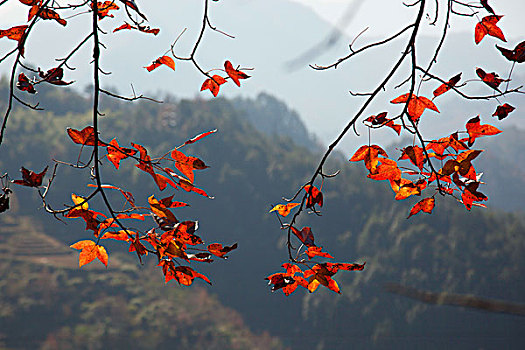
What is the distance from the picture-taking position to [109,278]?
10.4 metres

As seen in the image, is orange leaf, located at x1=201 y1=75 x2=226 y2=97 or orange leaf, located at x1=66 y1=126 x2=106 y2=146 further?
orange leaf, located at x1=201 y1=75 x2=226 y2=97

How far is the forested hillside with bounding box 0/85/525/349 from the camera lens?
976 cm

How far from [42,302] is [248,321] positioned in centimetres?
387

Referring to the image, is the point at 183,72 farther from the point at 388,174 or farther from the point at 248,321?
the point at 388,174

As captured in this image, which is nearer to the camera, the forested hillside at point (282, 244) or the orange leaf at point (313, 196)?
the orange leaf at point (313, 196)

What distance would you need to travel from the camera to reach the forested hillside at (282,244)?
976cm

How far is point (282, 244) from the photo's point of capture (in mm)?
11539

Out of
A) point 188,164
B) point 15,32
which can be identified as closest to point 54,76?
point 15,32

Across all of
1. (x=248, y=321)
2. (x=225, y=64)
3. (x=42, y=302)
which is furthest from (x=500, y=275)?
(x=225, y=64)

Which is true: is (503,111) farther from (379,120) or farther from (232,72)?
(232,72)

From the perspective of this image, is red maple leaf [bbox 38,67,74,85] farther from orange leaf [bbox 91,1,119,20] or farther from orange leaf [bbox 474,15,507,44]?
orange leaf [bbox 474,15,507,44]

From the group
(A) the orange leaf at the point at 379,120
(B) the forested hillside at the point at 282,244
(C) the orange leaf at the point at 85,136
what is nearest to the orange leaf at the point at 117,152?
(C) the orange leaf at the point at 85,136

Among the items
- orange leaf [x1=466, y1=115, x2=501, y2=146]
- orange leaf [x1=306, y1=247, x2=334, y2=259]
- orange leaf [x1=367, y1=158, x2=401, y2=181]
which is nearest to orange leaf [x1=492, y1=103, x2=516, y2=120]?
orange leaf [x1=466, y1=115, x2=501, y2=146]

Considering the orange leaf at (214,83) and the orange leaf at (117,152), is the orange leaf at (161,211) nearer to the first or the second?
the orange leaf at (117,152)
